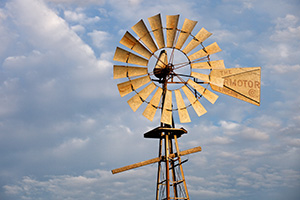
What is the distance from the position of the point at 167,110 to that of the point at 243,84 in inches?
144

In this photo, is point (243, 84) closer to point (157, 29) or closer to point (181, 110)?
point (181, 110)

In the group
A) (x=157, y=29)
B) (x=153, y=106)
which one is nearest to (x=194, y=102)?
(x=153, y=106)

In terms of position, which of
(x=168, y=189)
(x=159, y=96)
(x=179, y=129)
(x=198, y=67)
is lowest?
(x=168, y=189)

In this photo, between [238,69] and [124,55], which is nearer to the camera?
[124,55]

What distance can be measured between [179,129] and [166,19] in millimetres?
4274

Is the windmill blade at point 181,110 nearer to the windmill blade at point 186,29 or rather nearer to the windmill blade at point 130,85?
the windmill blade at point 130,85

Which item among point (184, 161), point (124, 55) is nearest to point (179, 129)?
point (184, 161)

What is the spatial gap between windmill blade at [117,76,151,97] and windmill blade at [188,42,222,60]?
2.11 m

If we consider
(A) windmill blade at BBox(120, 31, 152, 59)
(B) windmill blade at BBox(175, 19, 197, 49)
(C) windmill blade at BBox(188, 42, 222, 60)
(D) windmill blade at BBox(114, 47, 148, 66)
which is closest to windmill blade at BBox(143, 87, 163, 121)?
(D) windmill blade at BBox(114, 47, 148, 66)

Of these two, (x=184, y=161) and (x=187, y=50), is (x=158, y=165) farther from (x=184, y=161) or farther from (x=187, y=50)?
(x=187, y=50)

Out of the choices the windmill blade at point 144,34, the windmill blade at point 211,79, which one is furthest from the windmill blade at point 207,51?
the windmill blade at point 144,34

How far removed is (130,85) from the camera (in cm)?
1655

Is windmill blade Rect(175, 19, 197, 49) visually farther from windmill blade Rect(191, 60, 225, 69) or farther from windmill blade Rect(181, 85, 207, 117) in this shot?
windmill blade Rect(181, 85, 207, 117)

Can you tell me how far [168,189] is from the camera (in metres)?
15.8
